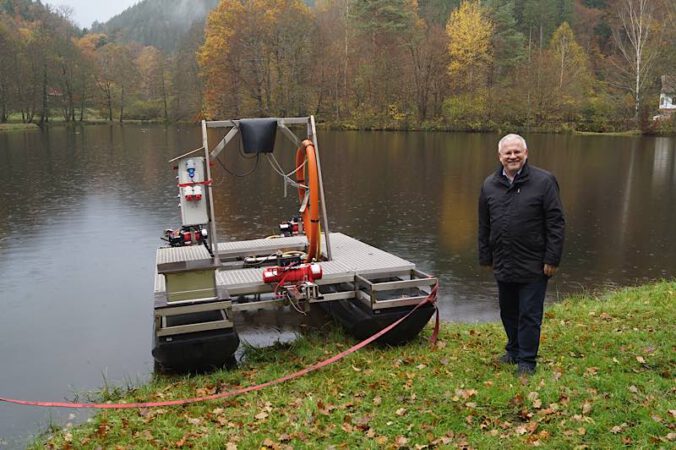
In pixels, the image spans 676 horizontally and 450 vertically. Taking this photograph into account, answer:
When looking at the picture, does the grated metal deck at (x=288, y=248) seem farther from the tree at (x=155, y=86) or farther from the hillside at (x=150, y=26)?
the hillside at (x=150, y=26)

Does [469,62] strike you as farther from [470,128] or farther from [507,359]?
[507,359]

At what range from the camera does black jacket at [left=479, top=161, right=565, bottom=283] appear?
5.30 metres

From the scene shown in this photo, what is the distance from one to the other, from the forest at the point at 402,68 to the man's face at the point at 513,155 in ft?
196

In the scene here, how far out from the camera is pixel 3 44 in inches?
2616

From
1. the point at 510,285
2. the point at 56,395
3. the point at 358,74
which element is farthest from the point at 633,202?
the point at 358,74

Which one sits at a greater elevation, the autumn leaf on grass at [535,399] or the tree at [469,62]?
the tree at [469,62]

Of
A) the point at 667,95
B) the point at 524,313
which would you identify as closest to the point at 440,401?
the point at 524,313

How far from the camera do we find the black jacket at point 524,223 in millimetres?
5305

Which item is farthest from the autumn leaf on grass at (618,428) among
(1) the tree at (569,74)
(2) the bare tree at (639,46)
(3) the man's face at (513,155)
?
(1) the tree at (569,74)

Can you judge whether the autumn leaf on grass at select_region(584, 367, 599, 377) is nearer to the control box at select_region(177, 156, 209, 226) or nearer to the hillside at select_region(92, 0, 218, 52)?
the control box at select_region(177, 156, 209, 226)

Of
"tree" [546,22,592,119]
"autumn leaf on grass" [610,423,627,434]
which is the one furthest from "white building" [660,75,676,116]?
"autumn leaf on grass" [610,423,627,434]

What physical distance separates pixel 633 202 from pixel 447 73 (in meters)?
47.8

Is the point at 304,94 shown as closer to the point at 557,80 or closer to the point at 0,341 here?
the point at 557,80

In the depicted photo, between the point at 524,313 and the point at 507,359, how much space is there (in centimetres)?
80
